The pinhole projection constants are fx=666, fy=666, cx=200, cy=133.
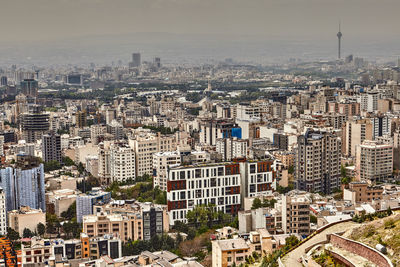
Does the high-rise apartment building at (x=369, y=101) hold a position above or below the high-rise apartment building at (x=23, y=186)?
above

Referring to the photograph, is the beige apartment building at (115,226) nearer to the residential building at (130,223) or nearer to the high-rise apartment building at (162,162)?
the residential building at (130,223)

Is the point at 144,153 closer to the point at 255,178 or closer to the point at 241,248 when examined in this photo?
the point at 255,178

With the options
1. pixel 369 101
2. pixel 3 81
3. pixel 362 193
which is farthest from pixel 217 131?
pixel 3 81

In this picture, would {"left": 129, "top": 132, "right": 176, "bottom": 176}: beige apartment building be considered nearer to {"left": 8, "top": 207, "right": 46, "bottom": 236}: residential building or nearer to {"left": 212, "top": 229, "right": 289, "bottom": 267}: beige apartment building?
{"left": 8, "top": 207, "right": 46, "bottom": 236}: residential building

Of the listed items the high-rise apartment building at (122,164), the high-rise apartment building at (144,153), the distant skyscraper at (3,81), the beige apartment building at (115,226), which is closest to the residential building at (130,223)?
the beige apartment building at (115,226)

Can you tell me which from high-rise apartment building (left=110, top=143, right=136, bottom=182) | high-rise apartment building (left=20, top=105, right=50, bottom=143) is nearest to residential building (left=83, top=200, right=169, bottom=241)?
high-rise apartment building (left=110, top=143, right=136, bottom=182)

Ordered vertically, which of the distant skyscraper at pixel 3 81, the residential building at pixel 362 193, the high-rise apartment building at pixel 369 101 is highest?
the distant skyscraper at pixel 3 81

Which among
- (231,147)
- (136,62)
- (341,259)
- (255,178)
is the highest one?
(136,62)
